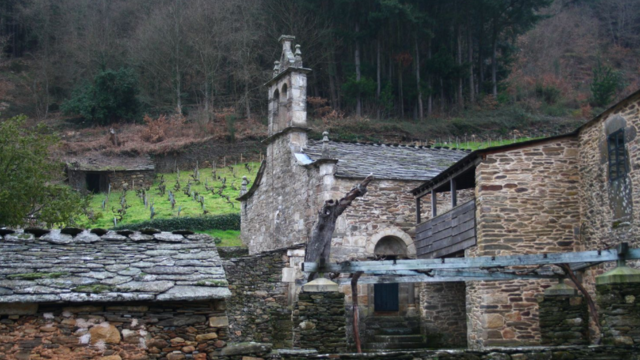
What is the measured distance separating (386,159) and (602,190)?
8.36 meters

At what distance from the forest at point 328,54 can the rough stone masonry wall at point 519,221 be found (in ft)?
95.7

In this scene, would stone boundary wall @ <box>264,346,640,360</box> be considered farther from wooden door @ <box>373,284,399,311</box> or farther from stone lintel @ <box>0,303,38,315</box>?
wooden door @ <box>373,284,399,311</box>

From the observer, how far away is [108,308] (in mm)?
8586

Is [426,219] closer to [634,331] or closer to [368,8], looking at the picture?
[634,331]

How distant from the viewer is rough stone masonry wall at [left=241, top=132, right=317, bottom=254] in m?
20.8

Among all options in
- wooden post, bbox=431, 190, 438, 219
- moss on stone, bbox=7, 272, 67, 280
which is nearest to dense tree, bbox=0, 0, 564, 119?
wooden post, bbox=431, 190, 438, 219

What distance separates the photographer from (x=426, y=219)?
790 inches

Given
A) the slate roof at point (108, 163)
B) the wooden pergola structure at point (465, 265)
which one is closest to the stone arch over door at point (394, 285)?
the wooden pergola structure at point (465, 265)

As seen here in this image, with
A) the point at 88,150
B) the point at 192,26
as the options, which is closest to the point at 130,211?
the point at 88,150

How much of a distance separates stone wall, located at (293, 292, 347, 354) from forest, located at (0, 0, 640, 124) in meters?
34.4

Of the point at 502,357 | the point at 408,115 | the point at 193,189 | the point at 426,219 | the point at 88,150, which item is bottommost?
the point at 502,357

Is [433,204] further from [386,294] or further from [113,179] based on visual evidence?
[113,179]

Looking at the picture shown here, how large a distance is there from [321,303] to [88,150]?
3701 centimetres

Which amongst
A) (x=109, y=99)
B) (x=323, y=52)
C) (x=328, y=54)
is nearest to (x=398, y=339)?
(x=328, y=54)
